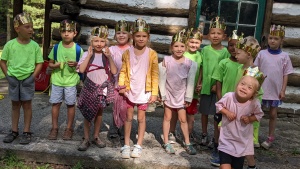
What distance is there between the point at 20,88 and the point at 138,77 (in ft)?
5.25

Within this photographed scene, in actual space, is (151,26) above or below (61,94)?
above

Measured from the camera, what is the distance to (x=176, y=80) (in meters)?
4.45

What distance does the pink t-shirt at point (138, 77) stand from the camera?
428 centimetres

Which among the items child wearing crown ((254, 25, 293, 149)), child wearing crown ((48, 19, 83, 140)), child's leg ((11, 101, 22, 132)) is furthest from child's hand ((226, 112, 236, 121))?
child's leg ((11, 101, 22, 132))

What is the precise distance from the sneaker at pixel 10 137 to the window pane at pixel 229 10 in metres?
4.57

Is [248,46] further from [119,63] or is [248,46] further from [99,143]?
[99,143]

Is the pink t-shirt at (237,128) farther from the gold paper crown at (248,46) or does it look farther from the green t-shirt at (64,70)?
the green t-shirt at (64,70)

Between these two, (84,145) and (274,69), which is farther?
(274,69)

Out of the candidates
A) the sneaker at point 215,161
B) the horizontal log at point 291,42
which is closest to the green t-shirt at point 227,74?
the sneaker at point 215,161

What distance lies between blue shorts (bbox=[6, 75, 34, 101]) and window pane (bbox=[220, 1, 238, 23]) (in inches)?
164

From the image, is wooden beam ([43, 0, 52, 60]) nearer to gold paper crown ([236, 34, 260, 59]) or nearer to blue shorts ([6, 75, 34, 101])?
blue shorts ([6, 75, 34, 101])

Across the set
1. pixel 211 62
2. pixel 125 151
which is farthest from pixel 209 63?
pixel 125 151

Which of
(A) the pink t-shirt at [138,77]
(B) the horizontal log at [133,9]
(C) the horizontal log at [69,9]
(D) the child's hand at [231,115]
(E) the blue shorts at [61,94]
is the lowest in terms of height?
(E) the blue shorts at [61,94]

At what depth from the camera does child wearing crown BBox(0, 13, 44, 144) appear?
4.32 m
